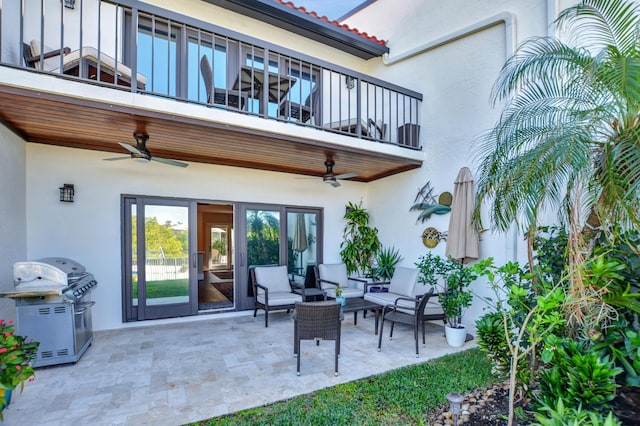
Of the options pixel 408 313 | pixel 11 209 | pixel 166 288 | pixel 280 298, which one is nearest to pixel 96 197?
pixel 11 209

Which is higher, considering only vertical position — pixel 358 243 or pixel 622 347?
pixel 358 243

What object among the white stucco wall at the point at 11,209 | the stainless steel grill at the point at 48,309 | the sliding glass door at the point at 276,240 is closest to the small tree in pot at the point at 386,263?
the sliding glass door at the point at 276,240

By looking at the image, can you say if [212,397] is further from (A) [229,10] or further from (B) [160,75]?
(A) [229,10]

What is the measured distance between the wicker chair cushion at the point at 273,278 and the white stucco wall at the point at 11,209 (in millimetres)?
3542

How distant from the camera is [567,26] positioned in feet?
14.5

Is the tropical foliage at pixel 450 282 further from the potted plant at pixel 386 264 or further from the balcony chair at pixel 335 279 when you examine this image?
the balcony chair at pixel 335 279

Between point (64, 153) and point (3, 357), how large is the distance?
410 cm

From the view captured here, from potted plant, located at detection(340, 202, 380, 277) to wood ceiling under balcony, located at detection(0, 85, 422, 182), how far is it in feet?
4.22

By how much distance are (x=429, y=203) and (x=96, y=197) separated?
610cm

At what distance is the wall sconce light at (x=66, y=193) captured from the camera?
16.7ft

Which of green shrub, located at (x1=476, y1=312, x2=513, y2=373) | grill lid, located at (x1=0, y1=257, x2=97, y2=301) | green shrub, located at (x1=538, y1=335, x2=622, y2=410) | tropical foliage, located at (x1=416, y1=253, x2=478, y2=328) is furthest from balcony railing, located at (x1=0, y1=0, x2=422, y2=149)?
green shrub, located at (x1=538, y1=335, x2=622, y2=410)

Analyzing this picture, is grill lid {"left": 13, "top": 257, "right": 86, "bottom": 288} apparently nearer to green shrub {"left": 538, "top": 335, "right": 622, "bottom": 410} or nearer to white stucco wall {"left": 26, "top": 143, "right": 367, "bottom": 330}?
white stucco wall {"left": 26, "top": 143, "right": 367, "bottom": 330}

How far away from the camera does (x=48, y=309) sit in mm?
3850

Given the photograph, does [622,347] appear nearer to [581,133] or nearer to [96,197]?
[581,133]
